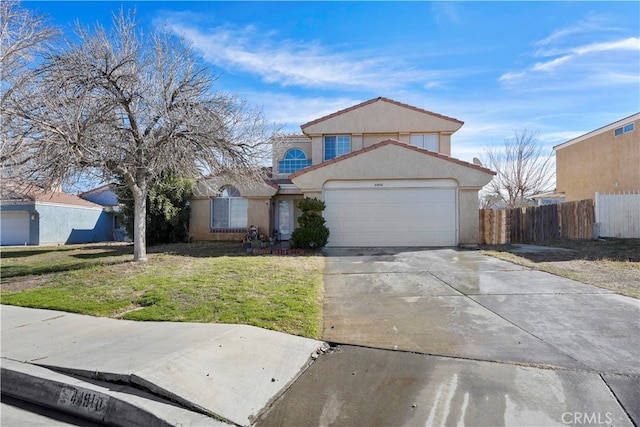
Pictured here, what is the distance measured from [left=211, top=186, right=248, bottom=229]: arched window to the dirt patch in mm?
11594

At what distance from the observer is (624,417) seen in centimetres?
309

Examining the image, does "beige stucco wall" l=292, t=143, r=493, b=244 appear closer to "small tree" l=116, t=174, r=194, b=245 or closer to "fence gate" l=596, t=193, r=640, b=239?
"fence gate" l=596, t=193, r=640, b=239

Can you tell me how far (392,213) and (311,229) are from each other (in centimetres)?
362

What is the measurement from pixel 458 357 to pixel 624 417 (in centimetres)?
152

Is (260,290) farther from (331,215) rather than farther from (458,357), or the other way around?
(331,215)

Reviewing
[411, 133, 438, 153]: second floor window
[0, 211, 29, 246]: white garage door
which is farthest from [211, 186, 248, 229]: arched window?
[0, 211, 29, 246]: white garage door

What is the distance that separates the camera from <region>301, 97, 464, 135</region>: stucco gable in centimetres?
1989

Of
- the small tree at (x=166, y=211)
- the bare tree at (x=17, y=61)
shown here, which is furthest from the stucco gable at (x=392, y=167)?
the bare tree at (x=17, y=61)

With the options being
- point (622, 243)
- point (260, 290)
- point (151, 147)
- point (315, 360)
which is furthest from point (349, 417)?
point (622, 243)

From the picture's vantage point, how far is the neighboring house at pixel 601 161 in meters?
20.3

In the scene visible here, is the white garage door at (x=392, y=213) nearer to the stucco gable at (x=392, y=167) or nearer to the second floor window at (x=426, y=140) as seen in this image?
the stucco gable at (x=392, y=167)

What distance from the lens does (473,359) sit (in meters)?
4.21

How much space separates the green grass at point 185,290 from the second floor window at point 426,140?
11363 millimetres
